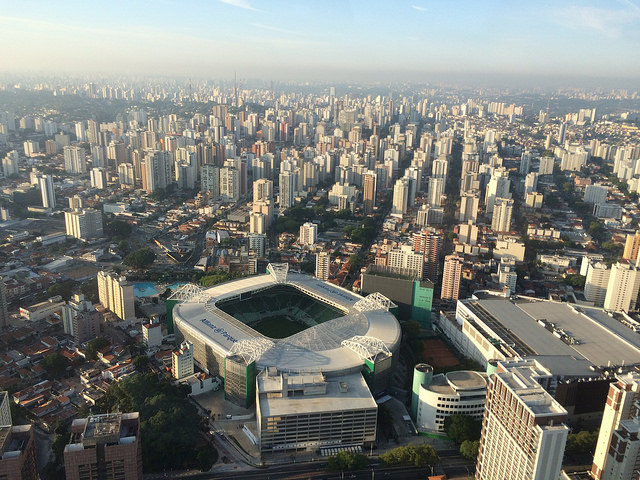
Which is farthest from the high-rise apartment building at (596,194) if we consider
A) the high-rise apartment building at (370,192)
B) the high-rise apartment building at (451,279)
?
the high-rise apartment building at (451,279)

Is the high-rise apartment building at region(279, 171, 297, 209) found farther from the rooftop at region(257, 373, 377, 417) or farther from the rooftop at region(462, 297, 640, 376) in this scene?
the rooftop at region(257, 373, 377, 417)

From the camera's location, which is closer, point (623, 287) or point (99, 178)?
point (623, 287)

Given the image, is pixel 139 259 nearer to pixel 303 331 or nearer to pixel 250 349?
pixel 303 331

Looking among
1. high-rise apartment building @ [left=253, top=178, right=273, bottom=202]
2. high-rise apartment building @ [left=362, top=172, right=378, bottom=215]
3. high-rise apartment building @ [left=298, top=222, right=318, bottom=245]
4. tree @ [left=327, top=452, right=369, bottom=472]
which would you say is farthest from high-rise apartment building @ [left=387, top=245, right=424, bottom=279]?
high-rise apartment building @ [left=253, top=178, right=273, bottom=202]

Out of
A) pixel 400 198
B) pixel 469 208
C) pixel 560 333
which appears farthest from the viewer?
pixel 400 198

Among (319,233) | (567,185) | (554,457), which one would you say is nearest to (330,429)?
(554,457)

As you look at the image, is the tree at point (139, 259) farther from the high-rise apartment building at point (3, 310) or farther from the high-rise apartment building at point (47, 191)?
the high-rise apartment building at point (47, 191)

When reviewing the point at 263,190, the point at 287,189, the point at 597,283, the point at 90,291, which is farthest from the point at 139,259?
A: the point at 597,283
